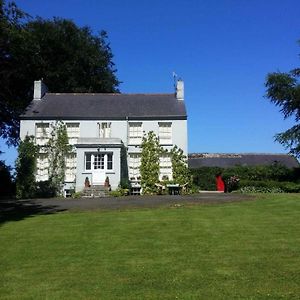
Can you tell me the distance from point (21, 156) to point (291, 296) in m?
27.6

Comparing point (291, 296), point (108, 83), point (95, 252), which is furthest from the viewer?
point (108, 83)

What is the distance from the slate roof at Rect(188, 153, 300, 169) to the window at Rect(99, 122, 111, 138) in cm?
1525

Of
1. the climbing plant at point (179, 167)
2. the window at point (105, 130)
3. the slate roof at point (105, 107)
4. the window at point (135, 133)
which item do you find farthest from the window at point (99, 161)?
the climbing plant at point (179, 167)

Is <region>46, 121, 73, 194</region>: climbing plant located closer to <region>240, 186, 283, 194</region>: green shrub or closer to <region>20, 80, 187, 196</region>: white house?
<region>20, 80, 187, 196</region>: white house

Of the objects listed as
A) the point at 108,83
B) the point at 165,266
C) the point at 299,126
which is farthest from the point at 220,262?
the point at 108,83

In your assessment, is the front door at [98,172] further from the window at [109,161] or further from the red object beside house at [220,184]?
the red object beside house at [220,184]

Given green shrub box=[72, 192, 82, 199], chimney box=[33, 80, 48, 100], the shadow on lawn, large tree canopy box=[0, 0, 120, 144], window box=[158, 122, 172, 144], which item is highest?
large tree canopy box=[0, 0, 120, 144]

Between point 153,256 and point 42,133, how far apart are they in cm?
2488

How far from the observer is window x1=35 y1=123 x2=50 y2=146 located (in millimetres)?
32812

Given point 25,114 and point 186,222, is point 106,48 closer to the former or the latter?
point 25,114

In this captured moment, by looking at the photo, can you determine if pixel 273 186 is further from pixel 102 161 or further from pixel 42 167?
pixel 42 167

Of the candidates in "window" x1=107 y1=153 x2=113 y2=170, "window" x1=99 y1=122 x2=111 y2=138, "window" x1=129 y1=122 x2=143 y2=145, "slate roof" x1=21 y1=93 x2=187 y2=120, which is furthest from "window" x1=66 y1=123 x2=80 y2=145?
"window" x1=129 y1=122 x2=143 y2=145

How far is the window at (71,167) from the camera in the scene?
3244 centimetres

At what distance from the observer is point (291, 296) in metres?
6.79
